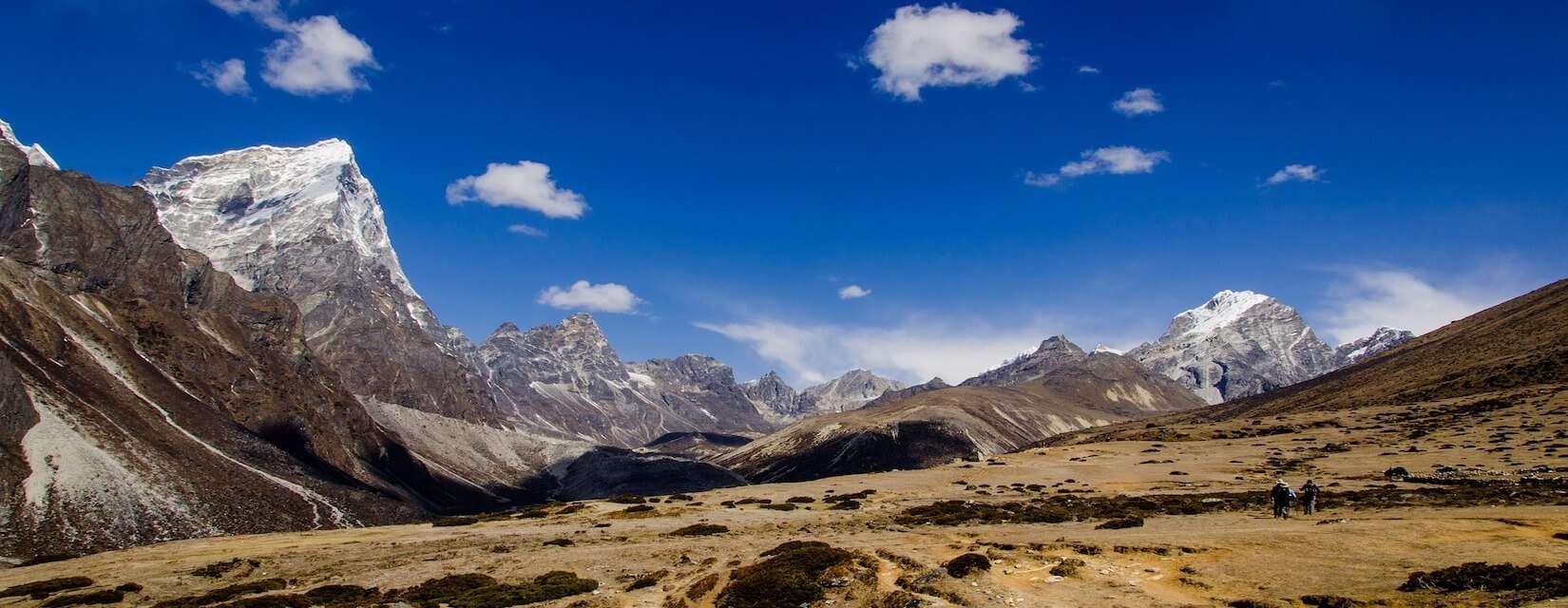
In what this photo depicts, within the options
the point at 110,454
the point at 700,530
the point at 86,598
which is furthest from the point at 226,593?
the point at 110,454

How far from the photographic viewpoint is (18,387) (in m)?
130

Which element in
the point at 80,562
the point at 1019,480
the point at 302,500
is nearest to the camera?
the point at 80,562

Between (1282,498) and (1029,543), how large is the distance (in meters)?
18.0

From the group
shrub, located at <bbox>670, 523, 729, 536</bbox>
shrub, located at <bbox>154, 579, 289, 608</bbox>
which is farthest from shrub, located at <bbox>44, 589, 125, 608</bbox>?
shrub, located at <bbox>670, 523, 729, 536</bbox>

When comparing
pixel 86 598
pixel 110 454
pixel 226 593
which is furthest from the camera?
pixel 110 454

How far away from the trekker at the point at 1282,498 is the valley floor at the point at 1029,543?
77 centimetres

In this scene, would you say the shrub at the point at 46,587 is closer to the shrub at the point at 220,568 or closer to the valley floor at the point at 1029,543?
the valley floor at the point at 1029,543

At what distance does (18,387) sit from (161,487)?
25233 millimetres

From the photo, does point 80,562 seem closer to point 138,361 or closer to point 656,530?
point 656,530

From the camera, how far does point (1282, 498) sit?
4888 centimetres

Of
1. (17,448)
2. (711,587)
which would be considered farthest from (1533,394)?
(17,448)

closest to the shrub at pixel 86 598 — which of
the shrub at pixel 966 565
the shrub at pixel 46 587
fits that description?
the shrub at pixel 46 587

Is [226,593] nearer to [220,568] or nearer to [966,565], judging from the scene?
[220,568]

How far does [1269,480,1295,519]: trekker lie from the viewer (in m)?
48.5
